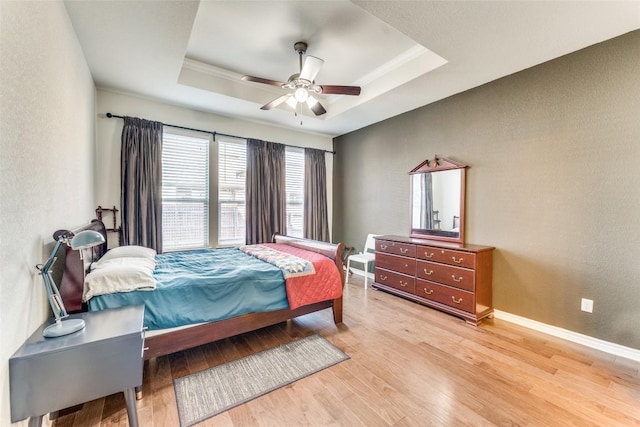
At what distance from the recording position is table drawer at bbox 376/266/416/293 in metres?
3.59

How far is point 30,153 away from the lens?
54.1 inches

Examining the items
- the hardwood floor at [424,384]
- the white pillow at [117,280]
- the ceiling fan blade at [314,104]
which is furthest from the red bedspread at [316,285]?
the ceiling fan blade at [314,104]

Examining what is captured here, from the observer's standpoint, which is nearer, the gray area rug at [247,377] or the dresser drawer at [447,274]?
the gray area rug at [247,377]

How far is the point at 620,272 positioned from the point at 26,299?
4.15m

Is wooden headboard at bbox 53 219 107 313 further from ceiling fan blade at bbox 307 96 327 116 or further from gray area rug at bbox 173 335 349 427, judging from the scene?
ceiling fan blade at bbox 307 96 327 116

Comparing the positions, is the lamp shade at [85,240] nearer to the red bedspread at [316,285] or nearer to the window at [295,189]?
the red bedspread at [316,285]

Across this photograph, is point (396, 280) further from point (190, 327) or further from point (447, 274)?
point (190, 327)

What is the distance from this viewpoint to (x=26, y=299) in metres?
1.32

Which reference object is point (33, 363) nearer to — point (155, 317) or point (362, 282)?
point (155, 317)

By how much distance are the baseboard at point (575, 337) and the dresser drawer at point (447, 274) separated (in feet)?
1.93

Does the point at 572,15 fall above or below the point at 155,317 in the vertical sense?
above

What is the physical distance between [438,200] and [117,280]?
358cm

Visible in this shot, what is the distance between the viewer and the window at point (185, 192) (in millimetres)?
3828

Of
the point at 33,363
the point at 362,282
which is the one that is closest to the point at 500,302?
the point at 362,282
